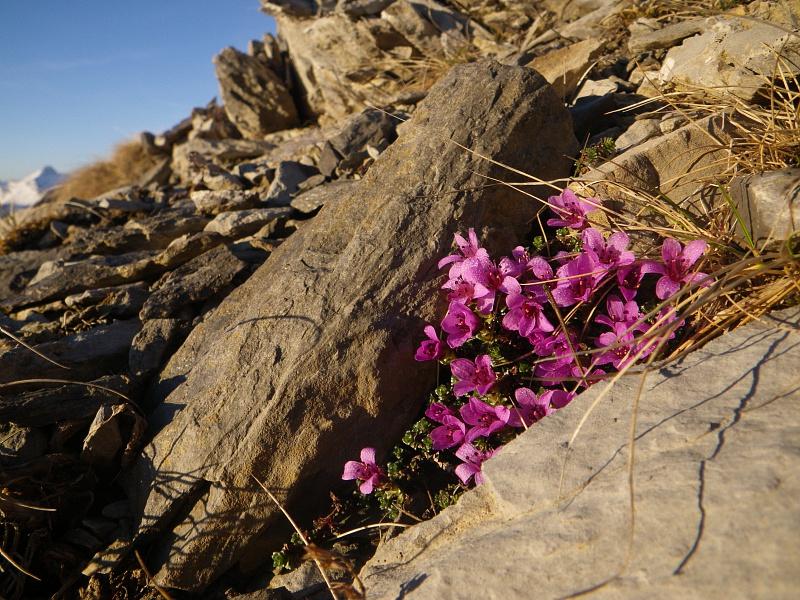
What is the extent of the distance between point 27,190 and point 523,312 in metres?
76.6

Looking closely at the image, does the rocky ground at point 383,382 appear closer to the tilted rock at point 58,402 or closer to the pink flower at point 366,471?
the tilted rock at point 58,402

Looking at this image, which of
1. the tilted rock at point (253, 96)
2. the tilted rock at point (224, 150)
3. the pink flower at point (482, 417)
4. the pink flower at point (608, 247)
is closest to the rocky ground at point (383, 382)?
the pink flower at point (608, 247)

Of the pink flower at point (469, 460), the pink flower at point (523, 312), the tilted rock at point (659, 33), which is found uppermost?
the tilted rock at point (659, 33)

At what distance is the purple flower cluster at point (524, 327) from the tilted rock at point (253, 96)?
23.9 ft

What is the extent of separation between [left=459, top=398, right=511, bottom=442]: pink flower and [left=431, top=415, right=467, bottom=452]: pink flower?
0.05 metres

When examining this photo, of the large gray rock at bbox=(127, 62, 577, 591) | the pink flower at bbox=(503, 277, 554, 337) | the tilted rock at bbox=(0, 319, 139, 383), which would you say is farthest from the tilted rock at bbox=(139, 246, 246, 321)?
the pink flower at bbox=(503, 277, 554, 337)

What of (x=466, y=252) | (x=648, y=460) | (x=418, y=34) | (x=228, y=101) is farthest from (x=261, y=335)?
(x=228, y=101)

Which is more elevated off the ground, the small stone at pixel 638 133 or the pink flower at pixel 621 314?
the small stone at pixel 638 133

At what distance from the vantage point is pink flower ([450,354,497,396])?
9.37ft

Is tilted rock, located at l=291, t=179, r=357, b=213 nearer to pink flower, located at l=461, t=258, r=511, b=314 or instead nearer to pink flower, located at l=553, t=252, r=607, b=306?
pink flower, located at l=461, t=258, r=511, b=314

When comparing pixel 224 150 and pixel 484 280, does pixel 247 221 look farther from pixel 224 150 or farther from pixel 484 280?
pixel 224 150

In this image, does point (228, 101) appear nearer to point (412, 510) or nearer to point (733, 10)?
point (733, 10)

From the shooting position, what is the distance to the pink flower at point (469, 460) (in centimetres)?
277

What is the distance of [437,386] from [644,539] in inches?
63.3
